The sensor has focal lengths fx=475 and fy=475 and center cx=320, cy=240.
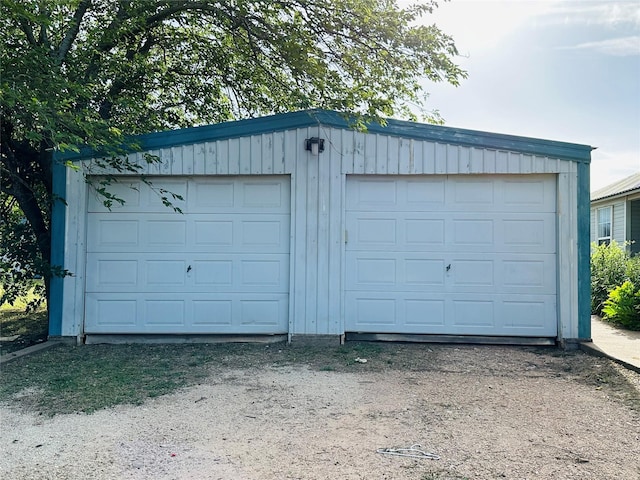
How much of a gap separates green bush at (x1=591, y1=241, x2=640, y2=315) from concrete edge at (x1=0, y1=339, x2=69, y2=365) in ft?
30.3

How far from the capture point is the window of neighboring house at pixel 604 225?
1481cm

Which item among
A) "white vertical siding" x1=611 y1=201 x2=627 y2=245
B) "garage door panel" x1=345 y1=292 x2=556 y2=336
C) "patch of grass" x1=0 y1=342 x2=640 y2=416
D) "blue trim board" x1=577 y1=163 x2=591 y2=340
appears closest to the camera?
"patch of grass" x1=0 y1=342 x2=640 y2=416

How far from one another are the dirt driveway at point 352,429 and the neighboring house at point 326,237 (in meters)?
1.36

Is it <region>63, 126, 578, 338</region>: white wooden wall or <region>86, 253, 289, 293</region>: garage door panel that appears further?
<region>86, 253, 289, 293</region>: garage door panel

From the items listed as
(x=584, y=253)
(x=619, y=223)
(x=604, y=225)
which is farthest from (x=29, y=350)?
(x=604, y=225)

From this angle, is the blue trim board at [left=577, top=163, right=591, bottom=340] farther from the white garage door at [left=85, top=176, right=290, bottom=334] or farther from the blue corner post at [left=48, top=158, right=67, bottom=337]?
the blue corner post at [left=48, top=158, right=67, bottom=337]

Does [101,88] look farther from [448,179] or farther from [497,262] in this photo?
[497,262]

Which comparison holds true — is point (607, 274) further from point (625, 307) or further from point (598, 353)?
point (598, 353)

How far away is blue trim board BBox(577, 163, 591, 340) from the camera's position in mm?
6164

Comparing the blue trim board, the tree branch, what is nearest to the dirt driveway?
the blue trim board

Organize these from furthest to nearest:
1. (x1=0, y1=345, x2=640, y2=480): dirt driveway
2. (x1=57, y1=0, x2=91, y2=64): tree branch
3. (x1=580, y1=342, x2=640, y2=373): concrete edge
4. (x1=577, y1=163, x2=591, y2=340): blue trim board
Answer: (x1=57, y1=0, x2=91, y2=64): tree branch
(x1=577, y1=163, x2=591, y2=340): blue trim board
(x1=580, y1=342, x2=640, y2=373): concrete edge
(x1=0, y1=345, x2=640, y2=480): dirt driveway

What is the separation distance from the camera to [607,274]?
30.2 feet

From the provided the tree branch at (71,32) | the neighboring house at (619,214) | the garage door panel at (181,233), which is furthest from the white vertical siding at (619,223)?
the tree branch at (71,32)

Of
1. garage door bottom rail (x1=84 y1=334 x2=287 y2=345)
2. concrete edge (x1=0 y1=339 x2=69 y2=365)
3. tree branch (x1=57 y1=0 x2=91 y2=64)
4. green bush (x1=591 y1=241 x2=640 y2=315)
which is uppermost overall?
tree branch (x1=57 y1=0 x2=91 y2=64)
